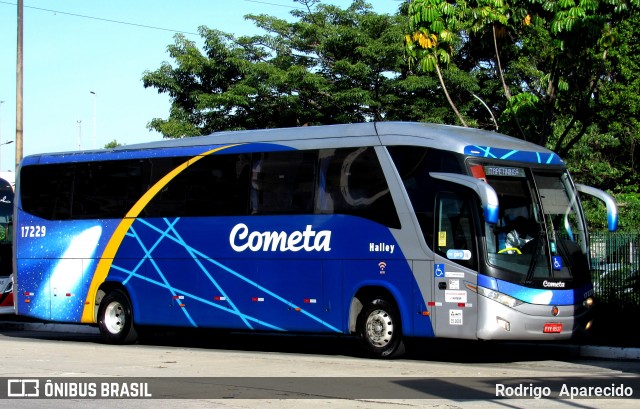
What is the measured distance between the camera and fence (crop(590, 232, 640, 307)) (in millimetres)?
18688

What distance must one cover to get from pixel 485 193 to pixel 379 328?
10.7 ft

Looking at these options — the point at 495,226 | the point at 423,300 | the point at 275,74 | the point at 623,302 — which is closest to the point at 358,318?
the point at 423,300

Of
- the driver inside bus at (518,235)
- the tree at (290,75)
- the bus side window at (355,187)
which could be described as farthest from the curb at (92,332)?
the tree at (290,75)

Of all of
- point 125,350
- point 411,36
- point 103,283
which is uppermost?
point 411,36

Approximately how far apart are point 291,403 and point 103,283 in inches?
406

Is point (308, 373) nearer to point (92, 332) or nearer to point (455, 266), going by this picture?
point (455, 266)

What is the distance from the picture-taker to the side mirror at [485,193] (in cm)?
1373

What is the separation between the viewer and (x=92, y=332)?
79.0ft

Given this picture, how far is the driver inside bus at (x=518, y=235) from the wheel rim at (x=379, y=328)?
7.77ft

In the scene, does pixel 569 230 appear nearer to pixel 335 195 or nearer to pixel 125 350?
pixel 335 195

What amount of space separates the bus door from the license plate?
1.07 m

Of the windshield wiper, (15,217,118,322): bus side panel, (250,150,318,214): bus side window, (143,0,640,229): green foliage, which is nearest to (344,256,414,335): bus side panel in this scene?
(250,150,318,214): bus side window

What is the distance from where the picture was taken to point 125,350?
17.8 metres

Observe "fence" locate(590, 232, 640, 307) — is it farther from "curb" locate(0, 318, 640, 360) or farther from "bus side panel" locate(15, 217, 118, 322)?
"bus side panel" locate(15, 217, 118, 322)
